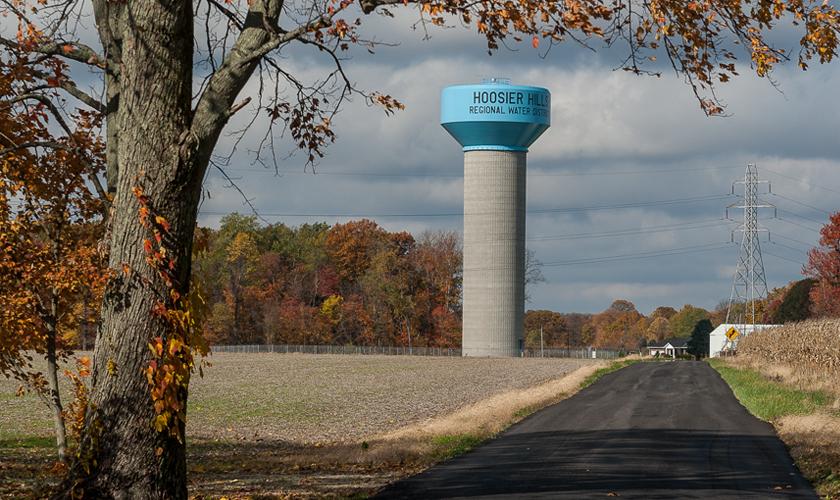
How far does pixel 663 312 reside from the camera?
19962 centimetres

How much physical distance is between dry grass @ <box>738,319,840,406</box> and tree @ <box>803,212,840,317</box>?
33.3 m

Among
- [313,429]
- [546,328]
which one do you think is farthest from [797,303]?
[313,429]

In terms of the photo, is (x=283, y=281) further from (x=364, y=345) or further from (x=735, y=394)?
(x=735, y=394)

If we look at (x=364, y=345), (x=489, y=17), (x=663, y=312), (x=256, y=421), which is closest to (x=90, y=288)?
(x=489, y=17)

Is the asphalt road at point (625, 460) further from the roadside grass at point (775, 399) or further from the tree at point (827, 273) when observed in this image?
the tree at point (827, 273)

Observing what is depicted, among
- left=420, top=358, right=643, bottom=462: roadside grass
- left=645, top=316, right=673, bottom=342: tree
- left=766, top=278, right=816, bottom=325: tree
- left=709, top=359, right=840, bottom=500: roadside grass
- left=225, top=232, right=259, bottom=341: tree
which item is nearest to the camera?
left=709, top=359, right=840, bottom=500: roadside grass

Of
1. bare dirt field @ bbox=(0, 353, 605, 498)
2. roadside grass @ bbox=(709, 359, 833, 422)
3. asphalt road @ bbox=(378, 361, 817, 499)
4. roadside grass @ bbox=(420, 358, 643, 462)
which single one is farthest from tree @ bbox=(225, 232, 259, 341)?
roadside grass @ bbox=(420, 358, 643, 462)

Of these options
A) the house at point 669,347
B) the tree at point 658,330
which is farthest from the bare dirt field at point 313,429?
the tree at point 658,330

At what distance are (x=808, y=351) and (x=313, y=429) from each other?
27.3 metres

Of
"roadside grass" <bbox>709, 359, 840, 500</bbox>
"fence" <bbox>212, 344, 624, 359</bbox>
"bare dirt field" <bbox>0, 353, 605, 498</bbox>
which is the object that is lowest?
"bare dirt field" <bbox>0, 353, 605, 498</bbox>

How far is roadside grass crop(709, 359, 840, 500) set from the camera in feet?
53.4

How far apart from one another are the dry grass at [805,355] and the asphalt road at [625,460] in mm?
5448

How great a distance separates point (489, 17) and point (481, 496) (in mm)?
6179

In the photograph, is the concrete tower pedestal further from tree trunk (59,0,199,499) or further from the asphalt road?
tree trunk (59,0,199,499)
